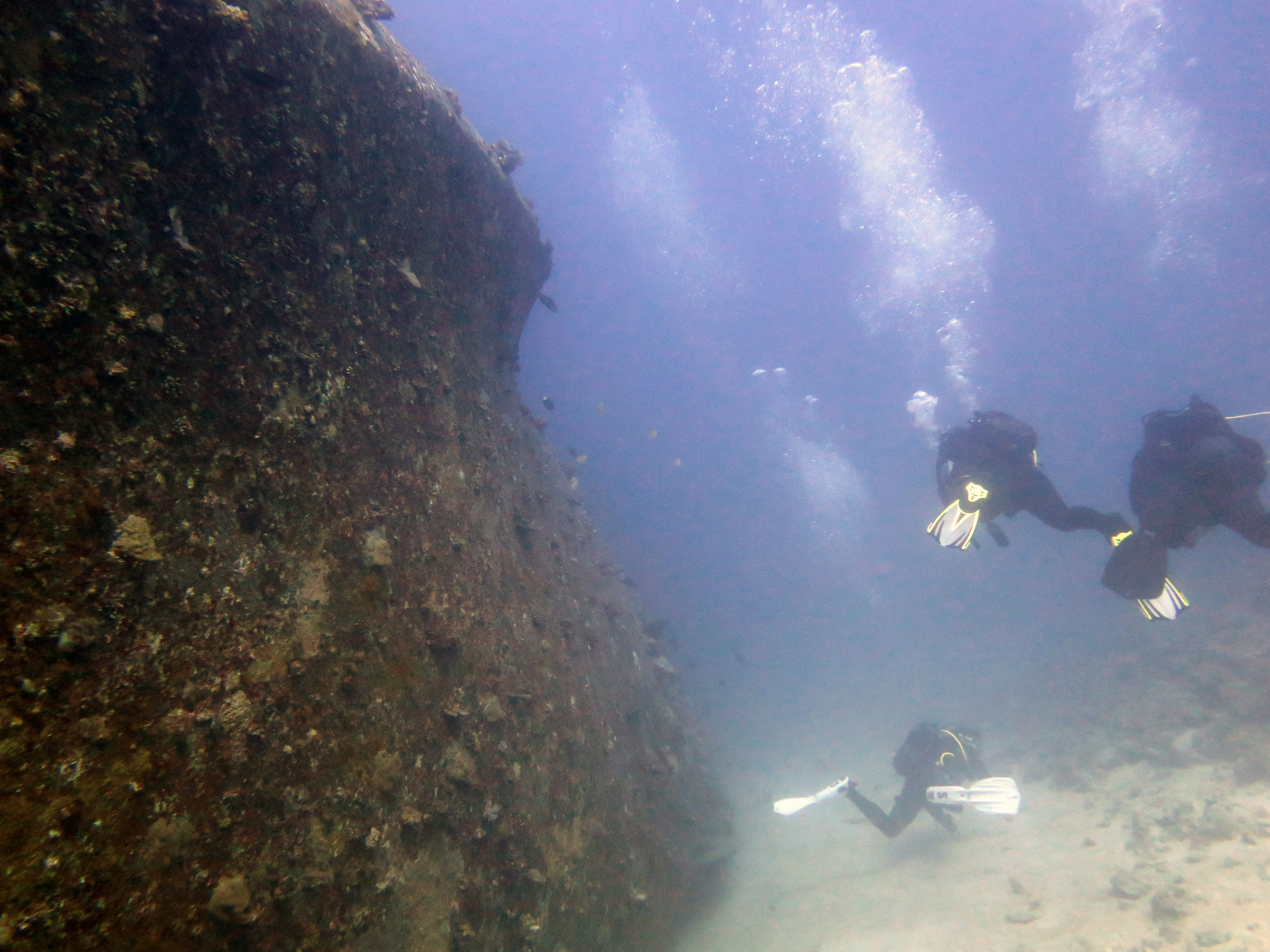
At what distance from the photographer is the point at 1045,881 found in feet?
25.1

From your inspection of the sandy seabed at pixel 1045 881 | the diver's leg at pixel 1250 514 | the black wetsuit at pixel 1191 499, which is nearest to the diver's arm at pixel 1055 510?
the black wetsuit at pixel 1191 499

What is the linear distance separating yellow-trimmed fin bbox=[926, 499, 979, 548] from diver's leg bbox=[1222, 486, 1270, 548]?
9.34 ft

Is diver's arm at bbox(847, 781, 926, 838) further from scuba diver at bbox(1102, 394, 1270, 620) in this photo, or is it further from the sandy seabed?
scuba diver at bbox(1102, 394, 1270, 620)

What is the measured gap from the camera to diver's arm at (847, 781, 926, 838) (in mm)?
9539

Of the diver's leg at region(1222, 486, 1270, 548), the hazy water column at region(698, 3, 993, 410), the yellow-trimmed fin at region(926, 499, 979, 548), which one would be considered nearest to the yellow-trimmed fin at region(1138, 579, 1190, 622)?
the diver's leg at region(1222, 486, 1270, 548)

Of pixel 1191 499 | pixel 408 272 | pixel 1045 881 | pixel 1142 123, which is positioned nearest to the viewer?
pixel 408 272

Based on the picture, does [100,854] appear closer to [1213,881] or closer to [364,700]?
[364,700]

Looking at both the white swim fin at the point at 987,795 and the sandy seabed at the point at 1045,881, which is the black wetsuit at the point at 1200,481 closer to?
the sandy seabed at the point at 1045,881

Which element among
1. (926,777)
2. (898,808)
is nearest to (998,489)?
(926,777)

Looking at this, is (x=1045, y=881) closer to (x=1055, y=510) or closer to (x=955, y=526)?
(x=1055, y=510)

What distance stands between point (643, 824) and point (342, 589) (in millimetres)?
5403

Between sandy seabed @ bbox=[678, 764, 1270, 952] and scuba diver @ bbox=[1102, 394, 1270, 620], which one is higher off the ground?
scuba diver @ bbox=[1102, 394, 1270, 620]

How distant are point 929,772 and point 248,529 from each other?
457 inches

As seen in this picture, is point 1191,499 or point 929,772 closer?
point 1191,499
